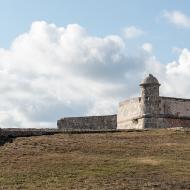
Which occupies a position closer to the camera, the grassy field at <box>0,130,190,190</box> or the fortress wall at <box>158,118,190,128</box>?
the grassy field at <box>0,130,190,190</box>

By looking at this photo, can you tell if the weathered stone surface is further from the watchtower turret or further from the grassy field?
the grassy field

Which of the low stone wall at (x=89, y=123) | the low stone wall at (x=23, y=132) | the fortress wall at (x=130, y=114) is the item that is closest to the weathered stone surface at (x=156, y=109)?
the fortress wall at (x=130, y=114)

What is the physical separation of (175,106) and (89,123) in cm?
689

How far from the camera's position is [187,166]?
22547 mm

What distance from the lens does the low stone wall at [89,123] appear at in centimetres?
4284

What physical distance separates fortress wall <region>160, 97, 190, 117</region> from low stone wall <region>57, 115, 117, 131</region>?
18.0 ft

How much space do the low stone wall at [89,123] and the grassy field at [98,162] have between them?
11212mm

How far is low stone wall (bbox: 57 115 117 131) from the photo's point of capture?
141 ft

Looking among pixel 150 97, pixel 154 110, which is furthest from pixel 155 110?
pixel 150 97

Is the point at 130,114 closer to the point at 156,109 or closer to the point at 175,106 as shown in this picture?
the point at 156,109

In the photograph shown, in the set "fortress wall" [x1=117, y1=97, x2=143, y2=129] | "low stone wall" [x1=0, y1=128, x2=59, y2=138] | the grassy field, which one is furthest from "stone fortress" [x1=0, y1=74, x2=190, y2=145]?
the grassy field

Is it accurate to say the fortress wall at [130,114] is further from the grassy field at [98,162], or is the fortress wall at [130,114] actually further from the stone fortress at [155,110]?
the grassy field at [98,162]

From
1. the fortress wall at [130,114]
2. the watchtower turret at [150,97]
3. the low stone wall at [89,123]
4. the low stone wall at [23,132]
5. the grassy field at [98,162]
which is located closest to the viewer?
→ the grassy field at [98,162]

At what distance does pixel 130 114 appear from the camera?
135 feet
